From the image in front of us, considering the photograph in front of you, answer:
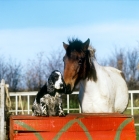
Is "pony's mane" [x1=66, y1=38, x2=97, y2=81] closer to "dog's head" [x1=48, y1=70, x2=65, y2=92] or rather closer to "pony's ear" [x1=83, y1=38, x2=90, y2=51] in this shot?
"pony's ear" [x1=83, y1=38, x2=90, y2=51]

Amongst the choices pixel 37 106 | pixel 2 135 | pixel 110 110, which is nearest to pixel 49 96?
pixel 37 106

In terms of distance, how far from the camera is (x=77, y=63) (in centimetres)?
549

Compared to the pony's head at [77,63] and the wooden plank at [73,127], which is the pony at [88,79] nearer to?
the pony's head at [77,63]

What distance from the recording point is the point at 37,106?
14.8 ft

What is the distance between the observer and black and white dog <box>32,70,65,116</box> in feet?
14.4

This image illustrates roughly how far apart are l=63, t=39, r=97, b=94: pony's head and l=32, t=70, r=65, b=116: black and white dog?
629mm

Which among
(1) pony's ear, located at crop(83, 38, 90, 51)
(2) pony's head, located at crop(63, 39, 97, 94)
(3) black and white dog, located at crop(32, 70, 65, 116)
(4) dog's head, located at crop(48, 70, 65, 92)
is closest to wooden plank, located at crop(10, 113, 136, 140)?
(3) black and white dog, located at crop(32, 70, 65, 116)

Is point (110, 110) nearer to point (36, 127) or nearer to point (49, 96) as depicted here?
point (49, 96)

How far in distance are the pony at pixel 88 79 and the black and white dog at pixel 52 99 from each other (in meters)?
0.71

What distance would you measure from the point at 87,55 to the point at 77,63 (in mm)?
321

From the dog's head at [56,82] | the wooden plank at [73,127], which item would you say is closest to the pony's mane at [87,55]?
the dog's head at [56,82]

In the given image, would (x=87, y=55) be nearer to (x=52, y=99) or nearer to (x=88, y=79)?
(x=88, y=79)

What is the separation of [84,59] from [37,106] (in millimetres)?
1344

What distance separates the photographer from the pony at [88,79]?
5.44m
